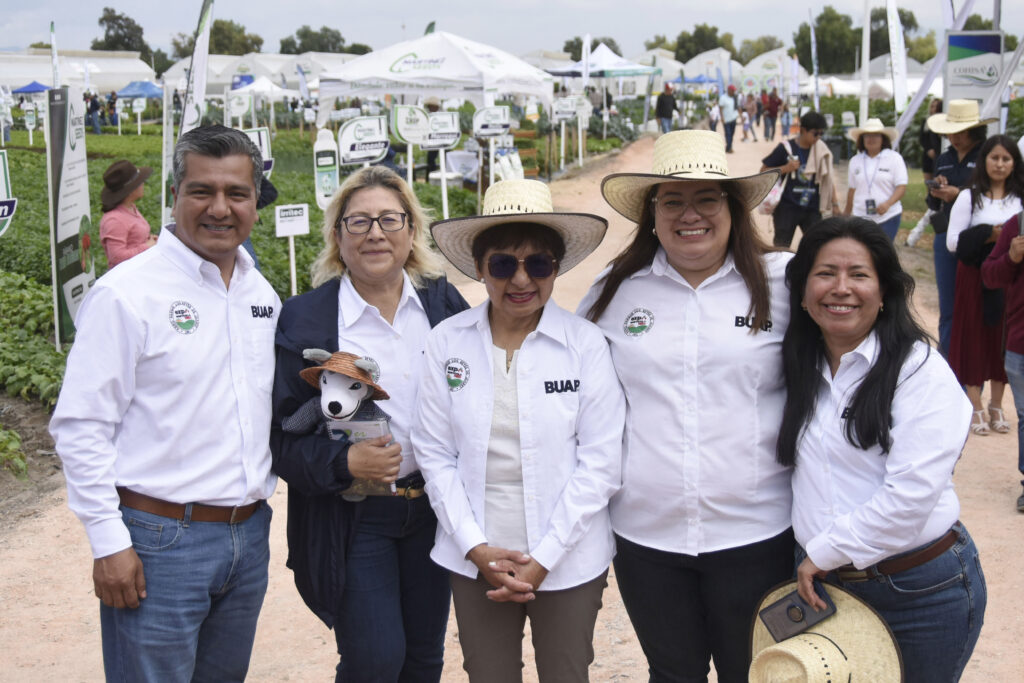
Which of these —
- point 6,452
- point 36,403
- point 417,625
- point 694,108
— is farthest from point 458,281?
point 694,108

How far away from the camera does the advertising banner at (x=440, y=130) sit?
43.4 feet

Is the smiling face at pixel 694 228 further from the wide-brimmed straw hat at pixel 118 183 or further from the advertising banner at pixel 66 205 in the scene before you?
the advertising banner at pixel 66 205

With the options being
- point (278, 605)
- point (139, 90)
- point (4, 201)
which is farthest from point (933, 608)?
point (139, 90)

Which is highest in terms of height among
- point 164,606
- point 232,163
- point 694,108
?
point 694,108

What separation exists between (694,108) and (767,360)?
51.7m

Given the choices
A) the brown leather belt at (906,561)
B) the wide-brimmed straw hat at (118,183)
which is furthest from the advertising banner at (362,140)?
the brown leather belt at (906,561)

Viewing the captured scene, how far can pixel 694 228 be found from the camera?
2762 millimetres

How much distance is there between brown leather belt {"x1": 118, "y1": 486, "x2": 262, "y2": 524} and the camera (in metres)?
2.50

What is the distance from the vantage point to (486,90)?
1694 cm

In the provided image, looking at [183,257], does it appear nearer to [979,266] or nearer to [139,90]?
[979,266]

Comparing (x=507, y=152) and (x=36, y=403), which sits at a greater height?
(x=507, y=152)

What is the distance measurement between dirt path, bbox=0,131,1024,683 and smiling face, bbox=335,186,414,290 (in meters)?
0.85

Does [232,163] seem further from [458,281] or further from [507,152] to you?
[507,152]

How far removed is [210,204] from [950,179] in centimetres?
742
